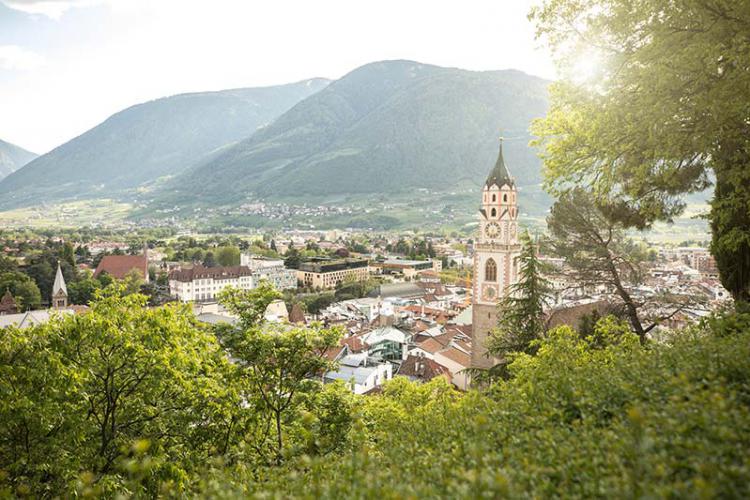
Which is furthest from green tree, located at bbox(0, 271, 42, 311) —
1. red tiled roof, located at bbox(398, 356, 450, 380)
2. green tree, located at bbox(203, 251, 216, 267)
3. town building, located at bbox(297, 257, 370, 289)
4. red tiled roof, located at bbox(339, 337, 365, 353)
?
red tiled roof, located at bbox(398, 356, 450, 380)

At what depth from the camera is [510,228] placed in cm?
3053

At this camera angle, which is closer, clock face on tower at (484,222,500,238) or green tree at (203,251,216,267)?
clock face on tower at (484,222,500,238)

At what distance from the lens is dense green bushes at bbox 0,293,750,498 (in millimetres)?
3824

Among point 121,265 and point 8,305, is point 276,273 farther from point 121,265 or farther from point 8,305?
point 8,305

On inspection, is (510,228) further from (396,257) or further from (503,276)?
(396,257)

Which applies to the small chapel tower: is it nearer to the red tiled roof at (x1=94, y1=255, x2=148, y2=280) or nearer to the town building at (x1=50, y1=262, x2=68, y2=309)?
the town building at (x1=50, y1=262, x2=68, y2=309)

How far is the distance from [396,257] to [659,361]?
114121mm

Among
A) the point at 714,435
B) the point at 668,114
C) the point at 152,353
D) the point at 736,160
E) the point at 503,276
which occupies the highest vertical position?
the point at 668,114

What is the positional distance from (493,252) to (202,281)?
61180 mm

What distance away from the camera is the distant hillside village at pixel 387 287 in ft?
70.9

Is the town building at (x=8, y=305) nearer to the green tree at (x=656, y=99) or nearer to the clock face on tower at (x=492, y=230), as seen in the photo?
the clock face on tower at (x=492, y=230)

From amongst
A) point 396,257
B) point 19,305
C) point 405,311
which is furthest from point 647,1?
point 396,257

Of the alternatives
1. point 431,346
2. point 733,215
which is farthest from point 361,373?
point 733,215

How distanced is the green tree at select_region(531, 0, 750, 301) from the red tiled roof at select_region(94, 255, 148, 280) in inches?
3264
